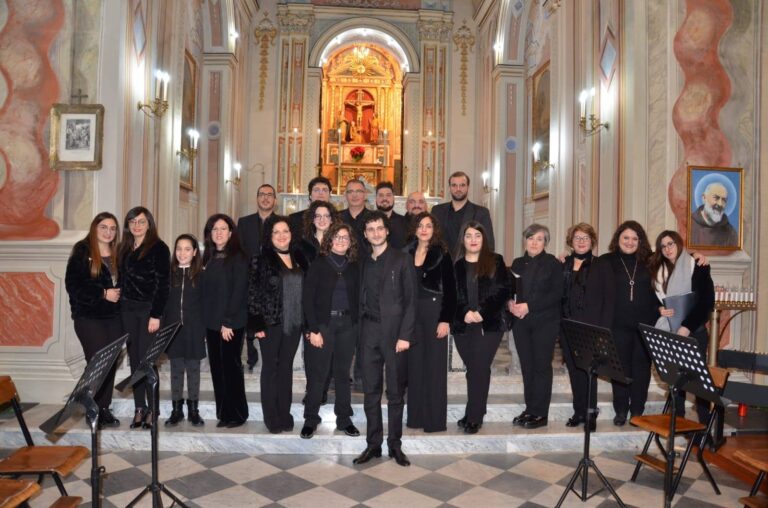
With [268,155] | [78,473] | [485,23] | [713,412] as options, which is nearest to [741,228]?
[713,412]

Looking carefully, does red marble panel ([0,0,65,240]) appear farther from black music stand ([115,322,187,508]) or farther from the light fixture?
the light fixture

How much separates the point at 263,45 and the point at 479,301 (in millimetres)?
12163

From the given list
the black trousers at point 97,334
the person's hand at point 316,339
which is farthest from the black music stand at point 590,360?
the black trousers at point 97,334

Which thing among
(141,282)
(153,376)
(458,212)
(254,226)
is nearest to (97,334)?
(141,282)

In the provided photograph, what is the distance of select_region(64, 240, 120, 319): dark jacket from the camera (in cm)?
459

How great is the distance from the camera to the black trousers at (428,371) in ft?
15.2

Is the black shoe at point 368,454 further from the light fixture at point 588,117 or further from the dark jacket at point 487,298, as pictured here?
the light fixture at point 588,117

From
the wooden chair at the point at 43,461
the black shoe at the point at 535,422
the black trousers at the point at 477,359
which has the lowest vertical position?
the black shoe at the point at 535,422

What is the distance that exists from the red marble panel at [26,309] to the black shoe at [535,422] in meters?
4.37

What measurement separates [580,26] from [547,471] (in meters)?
6.54

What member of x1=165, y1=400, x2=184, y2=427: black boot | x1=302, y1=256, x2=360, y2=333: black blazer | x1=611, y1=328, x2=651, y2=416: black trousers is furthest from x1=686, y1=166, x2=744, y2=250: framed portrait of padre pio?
x1=165, y1=400, x2=184, y2=427: black boot

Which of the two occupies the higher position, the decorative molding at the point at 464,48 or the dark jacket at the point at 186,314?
the decorative molding at the point at 464,48

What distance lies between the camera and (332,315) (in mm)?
4477

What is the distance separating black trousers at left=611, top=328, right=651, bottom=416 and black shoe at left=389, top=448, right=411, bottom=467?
1.87 m
